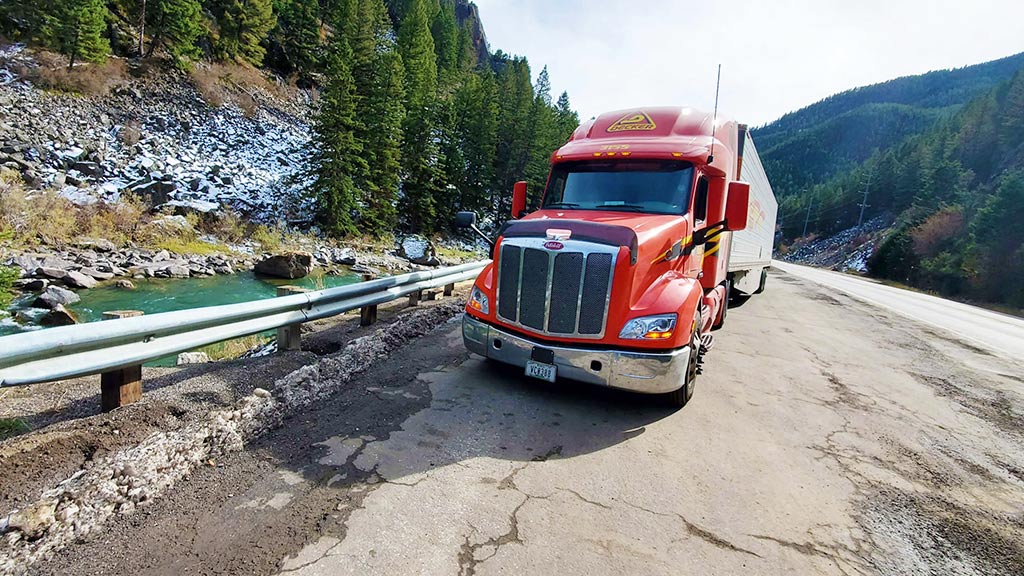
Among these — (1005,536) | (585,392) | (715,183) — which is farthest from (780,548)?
(715,183)

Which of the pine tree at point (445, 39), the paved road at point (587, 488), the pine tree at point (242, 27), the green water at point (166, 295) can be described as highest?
the pine tree at point (445, 39)

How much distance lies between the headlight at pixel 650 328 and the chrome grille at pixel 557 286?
25 centimetres

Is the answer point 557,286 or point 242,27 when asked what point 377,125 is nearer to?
point 242,27

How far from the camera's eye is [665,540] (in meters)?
2.60

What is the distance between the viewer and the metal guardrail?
260 cm

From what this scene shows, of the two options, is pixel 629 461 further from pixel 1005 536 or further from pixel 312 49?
pixel 312 49

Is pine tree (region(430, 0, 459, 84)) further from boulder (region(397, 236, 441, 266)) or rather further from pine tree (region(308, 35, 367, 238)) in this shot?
boulder (region(397, 236, 441, 266))

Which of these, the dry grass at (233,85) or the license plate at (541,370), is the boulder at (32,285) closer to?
the license plate at (541,370)

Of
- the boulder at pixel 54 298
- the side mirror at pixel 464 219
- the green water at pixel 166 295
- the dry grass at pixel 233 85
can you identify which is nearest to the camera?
the side mirror at pixel 464 219

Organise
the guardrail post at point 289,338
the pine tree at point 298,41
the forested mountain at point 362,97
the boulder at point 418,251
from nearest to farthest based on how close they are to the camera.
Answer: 1. the guardrail post at point 289,338
2. the boulder at point 418,251
3. the forested mountain at point 362,97
4. the pine tree at point 298,41

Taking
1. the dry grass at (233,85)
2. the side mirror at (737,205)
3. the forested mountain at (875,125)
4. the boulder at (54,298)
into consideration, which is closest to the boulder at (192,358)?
the side mirror at (737,205)

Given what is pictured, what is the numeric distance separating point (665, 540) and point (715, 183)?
4.58 m

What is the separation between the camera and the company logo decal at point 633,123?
628 cm

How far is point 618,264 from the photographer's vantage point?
420 centimetres
